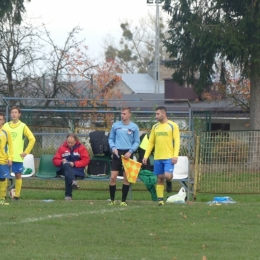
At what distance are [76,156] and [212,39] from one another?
11.9m

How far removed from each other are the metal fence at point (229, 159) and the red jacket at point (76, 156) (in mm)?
2968

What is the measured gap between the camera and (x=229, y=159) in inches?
664

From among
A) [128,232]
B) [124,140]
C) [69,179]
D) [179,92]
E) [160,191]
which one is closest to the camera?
[128,232]

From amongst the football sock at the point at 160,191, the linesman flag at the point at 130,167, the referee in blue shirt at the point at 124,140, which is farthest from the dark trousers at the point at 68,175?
the football sock at the point at 160,191

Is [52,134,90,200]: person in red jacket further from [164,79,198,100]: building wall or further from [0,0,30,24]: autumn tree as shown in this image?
[164,79,198,100]: building wall

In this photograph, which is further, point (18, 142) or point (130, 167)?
point (18, 142)

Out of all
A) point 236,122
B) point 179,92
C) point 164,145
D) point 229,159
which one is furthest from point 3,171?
point 179,92

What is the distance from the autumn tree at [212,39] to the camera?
83.4 feet

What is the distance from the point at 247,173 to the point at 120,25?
80754 millimetres

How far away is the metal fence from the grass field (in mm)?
4235

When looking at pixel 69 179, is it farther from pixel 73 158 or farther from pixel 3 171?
pixel 3 171

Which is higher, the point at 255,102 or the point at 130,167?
the point at 255,102

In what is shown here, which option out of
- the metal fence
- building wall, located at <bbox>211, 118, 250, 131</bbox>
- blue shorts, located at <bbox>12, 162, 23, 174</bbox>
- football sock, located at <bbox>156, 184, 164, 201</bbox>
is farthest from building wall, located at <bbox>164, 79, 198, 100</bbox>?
football sock, located at <bbox>156, 184, 164, 201</bbox>

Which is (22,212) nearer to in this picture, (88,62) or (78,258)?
(78,258)
